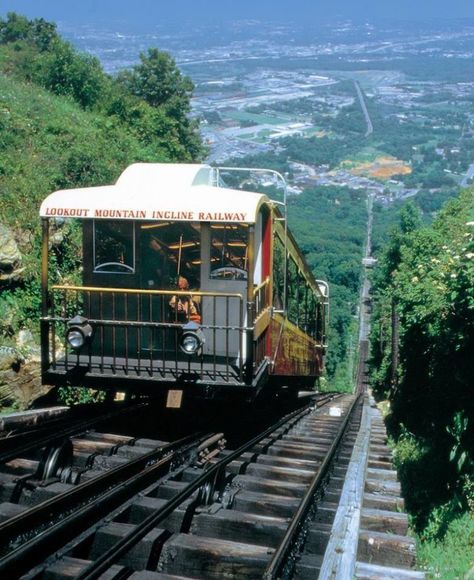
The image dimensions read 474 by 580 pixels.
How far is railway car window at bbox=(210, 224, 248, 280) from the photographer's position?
8.84m

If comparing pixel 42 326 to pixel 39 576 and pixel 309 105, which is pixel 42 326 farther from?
pixel 309 105

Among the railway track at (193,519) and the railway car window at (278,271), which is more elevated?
the railway car window at (278,271)

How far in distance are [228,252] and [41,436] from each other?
297cm

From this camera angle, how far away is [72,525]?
5.04 metres

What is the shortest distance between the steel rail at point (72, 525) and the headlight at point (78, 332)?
206 centimetres

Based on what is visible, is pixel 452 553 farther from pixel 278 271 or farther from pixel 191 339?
pixel 278 271

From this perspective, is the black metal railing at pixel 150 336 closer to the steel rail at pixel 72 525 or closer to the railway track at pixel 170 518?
the railway track at pixel 170 518

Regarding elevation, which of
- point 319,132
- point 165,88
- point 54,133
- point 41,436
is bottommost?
point 41,436

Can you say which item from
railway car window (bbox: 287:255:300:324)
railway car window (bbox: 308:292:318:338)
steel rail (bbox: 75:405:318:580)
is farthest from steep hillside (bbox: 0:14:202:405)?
steel rail (bbox: 75:405:318:580)

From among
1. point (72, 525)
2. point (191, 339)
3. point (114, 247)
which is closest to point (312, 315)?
point (114, 247)

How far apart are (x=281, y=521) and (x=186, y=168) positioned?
17.2 ft

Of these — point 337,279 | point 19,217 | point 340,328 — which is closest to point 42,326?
→ point 19,217

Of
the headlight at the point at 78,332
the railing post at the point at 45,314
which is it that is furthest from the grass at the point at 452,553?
the railing post at the point at 45,314

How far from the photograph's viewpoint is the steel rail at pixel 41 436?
6.66 meters
